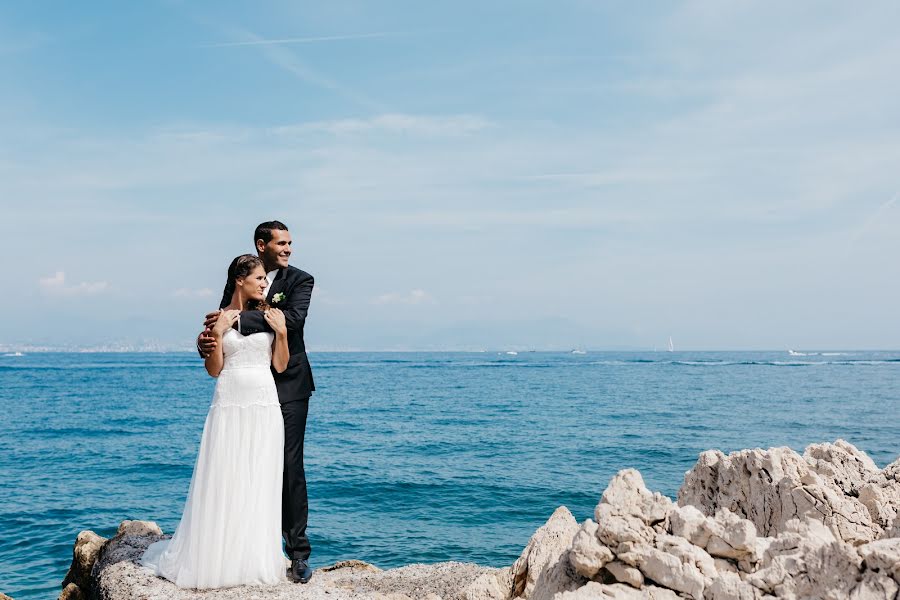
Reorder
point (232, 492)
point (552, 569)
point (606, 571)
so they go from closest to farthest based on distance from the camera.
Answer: point (606, 571) < point (552, 569) < point (232, 492)

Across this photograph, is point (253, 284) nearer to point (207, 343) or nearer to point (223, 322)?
point (223, 322)

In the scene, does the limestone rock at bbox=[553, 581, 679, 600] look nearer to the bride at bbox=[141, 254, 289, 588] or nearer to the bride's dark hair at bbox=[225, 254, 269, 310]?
the bride at bbox=[141, 254, 289, 588]

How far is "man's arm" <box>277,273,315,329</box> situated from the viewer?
6328mm

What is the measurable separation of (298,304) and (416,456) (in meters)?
16.0

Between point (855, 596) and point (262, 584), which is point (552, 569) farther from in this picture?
point (262, 584)

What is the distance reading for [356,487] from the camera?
17188 mm

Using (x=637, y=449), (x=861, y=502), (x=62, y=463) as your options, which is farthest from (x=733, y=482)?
(x=62, y=463)

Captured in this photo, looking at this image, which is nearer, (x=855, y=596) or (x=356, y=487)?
(x=855, y=596)

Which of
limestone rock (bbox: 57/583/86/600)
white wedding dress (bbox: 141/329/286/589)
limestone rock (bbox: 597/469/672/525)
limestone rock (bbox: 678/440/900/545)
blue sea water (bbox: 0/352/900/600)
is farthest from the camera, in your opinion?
blue sea water (bbox: 0/352/900/600)

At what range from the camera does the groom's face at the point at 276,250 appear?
6406mm

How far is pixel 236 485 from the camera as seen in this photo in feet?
19.9

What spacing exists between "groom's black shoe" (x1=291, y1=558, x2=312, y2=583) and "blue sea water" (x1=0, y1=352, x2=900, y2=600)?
513cm

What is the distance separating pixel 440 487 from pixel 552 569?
12651 millimetres

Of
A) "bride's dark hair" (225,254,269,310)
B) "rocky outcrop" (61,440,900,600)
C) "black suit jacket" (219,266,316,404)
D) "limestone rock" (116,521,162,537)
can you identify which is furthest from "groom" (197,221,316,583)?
"limestone rock" (116,521,162,537)
